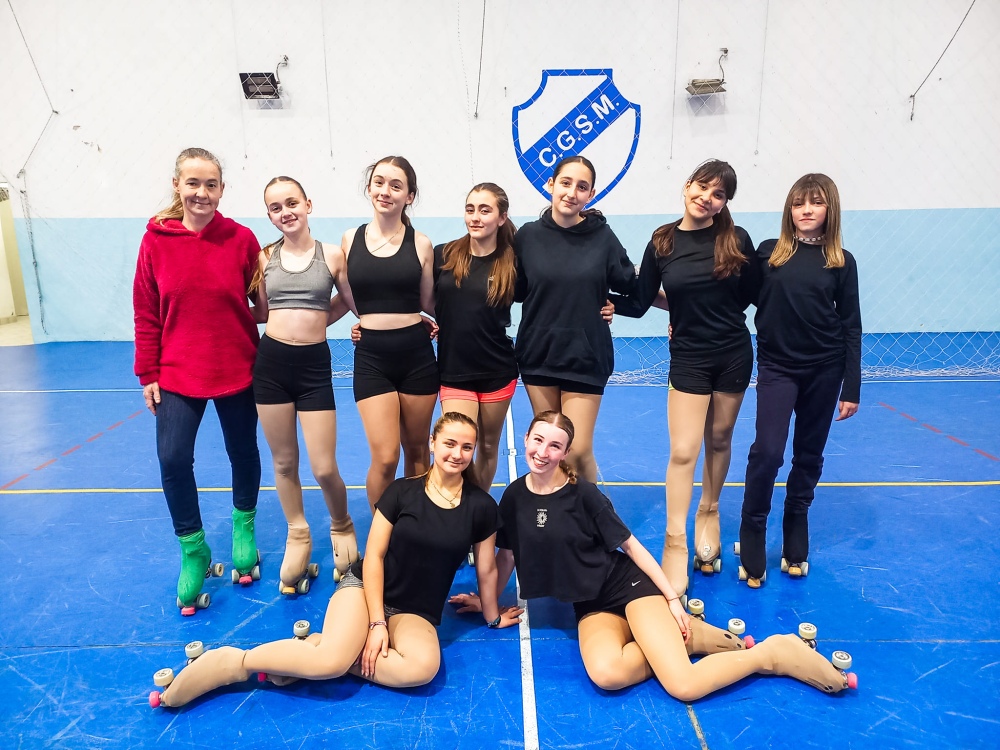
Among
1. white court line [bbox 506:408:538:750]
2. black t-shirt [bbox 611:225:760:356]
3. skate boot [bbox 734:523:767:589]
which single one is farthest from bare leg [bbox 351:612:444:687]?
black t-shirt [bbox 611:225:760:356]

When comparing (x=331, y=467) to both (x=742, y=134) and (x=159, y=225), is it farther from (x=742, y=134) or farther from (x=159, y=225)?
(x=742, y=134)

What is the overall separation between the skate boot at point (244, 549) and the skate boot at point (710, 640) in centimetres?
178

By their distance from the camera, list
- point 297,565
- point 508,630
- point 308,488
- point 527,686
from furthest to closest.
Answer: point 308,488, point 297,565, point 508,630, point 527,686

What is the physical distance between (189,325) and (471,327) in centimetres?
109

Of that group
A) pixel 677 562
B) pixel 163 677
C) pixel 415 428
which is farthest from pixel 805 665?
pixel 163 677

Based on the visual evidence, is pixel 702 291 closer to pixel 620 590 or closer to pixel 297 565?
pixel 620 590

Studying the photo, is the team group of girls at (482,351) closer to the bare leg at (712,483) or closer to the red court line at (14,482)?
the bare leg at (712,483)

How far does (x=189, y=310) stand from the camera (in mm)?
2533

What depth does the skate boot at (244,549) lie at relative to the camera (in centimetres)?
279

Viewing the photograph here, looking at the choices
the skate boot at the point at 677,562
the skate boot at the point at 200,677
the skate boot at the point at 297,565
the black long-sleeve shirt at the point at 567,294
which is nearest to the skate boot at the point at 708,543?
the skate boot at the point at 677,562

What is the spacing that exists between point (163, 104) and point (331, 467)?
21.7 feet

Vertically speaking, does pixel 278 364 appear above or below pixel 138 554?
above

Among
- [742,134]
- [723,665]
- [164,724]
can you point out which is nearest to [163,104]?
[742,134]

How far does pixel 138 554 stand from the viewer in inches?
119
